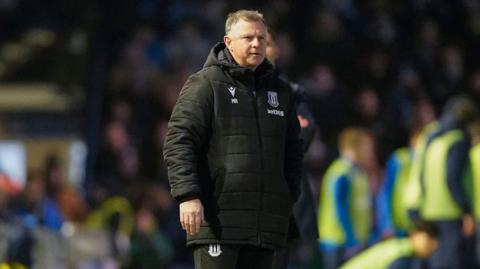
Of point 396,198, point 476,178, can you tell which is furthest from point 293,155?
point 396,198

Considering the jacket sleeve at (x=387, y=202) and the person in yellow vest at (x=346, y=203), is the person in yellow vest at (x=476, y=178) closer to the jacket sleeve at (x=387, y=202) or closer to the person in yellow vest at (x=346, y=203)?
the person in yellow vest at (x=346, y=203)

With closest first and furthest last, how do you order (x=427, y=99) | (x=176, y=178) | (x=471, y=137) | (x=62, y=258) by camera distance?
(x=176, y=178), (x=471, y=137), (x=62, y=258), (x=427, y=99)

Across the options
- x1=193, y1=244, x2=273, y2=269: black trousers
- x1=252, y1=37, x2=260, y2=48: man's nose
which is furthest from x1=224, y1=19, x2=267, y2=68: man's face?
x1=193, y1=244, x2=273, y2=269: black trousers

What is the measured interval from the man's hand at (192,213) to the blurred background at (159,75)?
10.4m

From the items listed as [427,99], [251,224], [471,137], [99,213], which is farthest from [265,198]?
[427,99]

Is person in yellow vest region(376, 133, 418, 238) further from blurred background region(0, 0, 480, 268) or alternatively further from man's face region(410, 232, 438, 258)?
man's face region(410, 232, 438, 258)

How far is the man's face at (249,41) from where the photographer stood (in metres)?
9.46

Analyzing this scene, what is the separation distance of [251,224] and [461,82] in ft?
45.2

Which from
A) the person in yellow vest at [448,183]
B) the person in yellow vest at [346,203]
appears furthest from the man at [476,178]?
the person in yellow vest at [346,203]

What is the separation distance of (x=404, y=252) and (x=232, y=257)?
338 cm

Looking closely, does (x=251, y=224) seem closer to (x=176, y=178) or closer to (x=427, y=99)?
(x=176, y=178)

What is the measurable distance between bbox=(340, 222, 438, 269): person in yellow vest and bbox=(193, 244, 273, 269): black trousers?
3.08 meters

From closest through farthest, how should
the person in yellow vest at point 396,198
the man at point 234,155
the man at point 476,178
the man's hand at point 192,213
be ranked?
the man's hand at point 192,213 → the man at point 234,155 → the man at point 476,178 → the person in yellow vest at point 396,198

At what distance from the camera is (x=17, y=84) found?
22359 mm
